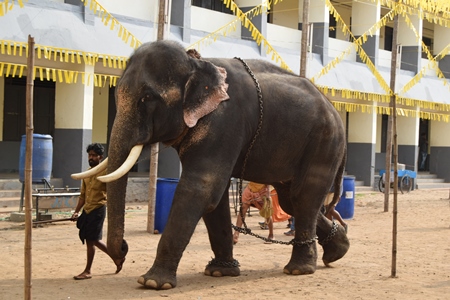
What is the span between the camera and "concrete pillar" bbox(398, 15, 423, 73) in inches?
1009

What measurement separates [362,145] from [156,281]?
17848mm

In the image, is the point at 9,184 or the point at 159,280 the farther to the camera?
the point at 9,184

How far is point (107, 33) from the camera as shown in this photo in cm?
1559

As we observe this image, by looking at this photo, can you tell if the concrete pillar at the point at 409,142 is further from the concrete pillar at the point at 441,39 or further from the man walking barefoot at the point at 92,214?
the man walking barefoot at the point at 92,214

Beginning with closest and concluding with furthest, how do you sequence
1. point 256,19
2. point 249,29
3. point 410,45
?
1. point 249,29
2. point 256,19
3. point 410,45

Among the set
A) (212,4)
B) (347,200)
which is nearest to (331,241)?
(347,200)

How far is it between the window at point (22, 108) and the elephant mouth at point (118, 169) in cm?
1087

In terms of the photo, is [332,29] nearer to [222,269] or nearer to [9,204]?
[9,204]

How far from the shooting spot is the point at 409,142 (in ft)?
85.8

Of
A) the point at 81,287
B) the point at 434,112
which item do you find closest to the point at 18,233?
the point at 81,287

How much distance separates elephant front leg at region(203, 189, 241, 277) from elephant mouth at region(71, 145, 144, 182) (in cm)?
141

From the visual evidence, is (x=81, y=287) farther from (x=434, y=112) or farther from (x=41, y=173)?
(x=434, y=112)

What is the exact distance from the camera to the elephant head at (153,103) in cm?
673

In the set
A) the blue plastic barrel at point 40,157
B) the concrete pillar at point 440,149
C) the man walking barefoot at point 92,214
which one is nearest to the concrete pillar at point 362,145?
the concrete pillar at point 440,149
